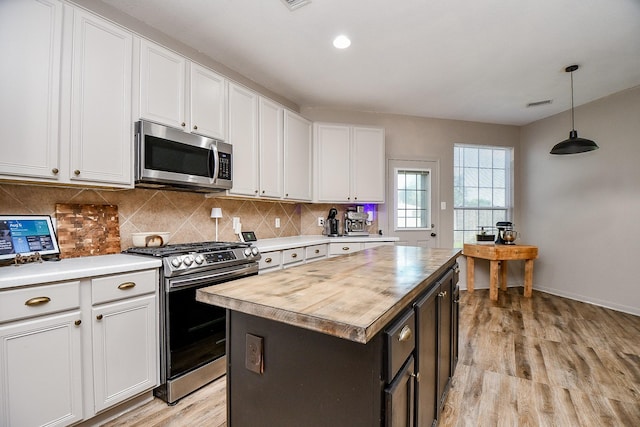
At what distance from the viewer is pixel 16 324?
1362 mm

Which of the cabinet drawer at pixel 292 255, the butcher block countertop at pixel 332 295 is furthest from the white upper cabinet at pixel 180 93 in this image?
the butcher block countertop at pixel 332 295

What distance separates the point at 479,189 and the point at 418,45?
10.1ft

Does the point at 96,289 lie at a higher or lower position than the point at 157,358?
higher

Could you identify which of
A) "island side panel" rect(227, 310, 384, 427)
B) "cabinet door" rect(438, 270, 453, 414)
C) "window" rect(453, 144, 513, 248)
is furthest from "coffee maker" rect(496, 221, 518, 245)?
"island side panel" rect(227, 310, 384, 427)

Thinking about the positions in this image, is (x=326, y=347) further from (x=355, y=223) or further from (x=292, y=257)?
(x=355, y=223)

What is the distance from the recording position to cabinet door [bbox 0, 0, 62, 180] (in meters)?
1.52

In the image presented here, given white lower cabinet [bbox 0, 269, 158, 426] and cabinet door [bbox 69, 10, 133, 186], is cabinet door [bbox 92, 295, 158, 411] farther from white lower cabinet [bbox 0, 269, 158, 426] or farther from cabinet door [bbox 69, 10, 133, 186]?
cabinet door [bbox 69, 10, 133, 186]

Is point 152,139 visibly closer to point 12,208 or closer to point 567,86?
point 12,208

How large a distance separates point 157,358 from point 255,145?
200cm

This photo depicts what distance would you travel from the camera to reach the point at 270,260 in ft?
9.19

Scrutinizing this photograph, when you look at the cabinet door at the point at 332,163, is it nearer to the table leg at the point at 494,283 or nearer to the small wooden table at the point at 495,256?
the small wooden table at the point at 495,256

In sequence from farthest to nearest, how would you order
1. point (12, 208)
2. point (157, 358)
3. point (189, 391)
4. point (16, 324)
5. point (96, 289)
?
point (189, 391)
point (157, 358)
point (12, 208)
point (96, 289)
point (16, 324)

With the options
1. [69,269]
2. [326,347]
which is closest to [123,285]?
[69,269]

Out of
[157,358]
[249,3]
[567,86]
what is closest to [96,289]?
[157,358]
